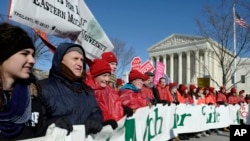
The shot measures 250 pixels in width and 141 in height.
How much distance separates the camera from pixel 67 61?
10.4ft

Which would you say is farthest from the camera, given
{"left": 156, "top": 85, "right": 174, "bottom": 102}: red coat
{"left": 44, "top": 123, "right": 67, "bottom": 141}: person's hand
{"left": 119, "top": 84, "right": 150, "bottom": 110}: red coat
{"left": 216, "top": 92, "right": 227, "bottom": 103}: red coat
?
{"left": 216, "top": 92, "right": 227, "bottom": 103}: red coat

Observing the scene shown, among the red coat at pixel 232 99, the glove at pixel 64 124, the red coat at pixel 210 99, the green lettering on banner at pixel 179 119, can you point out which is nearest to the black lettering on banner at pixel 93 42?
the glove at pixel 64 124

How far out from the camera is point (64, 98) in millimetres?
2988

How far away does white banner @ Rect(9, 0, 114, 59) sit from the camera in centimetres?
369

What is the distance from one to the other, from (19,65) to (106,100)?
1.96m

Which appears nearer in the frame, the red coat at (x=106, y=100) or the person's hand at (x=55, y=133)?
the person's hand at (x=55, y=133)

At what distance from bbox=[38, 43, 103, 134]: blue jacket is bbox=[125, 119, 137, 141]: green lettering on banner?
1.76 metres

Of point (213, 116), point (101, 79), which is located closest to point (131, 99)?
point (101, 79)

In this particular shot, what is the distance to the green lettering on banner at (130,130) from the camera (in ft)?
16.2

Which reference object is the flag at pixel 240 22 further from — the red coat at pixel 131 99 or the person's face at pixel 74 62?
the person's face at pixel 74 62

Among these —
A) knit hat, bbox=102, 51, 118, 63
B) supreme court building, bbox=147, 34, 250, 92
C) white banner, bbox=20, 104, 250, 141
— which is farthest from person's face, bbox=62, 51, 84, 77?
supreme court building, bbox=147, 34, 250, 92

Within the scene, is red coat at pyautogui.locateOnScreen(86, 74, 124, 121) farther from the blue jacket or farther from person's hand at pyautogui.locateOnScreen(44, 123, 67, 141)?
person's hand at pyautogui.locateOnScreen(44, 123, 67, 141)

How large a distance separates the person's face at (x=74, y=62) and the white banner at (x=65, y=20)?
762mm

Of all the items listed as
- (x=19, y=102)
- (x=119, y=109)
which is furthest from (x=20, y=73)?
(x=119, y=109)
